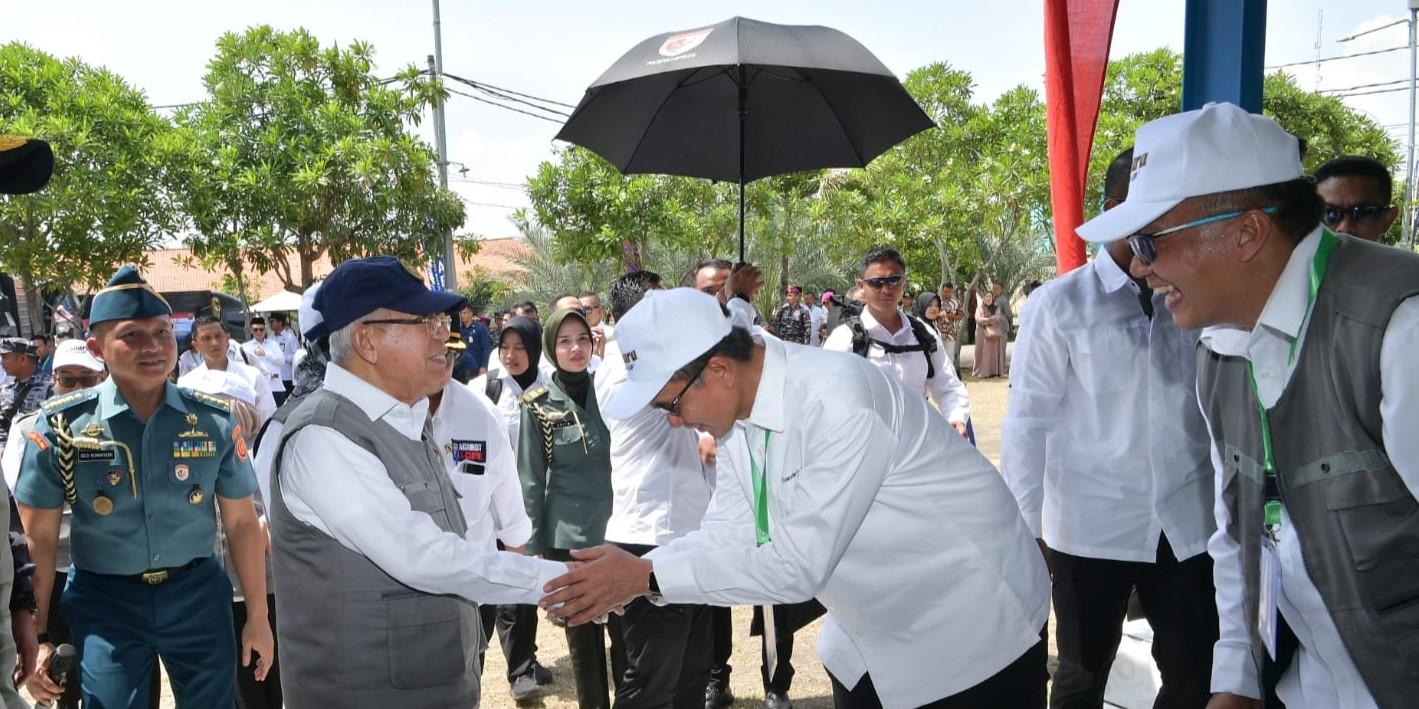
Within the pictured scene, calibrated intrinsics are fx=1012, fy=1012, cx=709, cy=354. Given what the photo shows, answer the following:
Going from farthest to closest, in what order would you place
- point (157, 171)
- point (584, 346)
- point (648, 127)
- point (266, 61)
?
point (266, 61) < point (157, 171) < point (648, 127) < point (584, 346)

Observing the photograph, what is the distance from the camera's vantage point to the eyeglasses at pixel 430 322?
262 centimetres

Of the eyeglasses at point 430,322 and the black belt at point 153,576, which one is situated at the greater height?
the eyeglasses at point 430,322

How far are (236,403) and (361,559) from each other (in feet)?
10.7

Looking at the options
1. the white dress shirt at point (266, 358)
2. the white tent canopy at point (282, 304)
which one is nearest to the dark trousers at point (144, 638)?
the white dress shirt at point (266, 358)

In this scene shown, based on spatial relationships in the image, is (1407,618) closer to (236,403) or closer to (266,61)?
(236,403)

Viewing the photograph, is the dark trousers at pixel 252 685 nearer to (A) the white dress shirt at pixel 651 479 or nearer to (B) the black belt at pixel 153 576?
(B) the black belt at pixel 153 576

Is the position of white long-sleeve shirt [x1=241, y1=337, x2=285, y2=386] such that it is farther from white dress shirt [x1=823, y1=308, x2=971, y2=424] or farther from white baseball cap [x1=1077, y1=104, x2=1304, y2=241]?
white baseball cap [x1=1077, y1=104, x2=1304, y2=241]

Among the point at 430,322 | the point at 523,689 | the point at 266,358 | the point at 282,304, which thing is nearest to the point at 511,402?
the point at 523,689

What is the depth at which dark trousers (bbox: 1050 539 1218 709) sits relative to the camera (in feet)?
10.9

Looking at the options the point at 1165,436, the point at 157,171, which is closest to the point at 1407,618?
the point at 1165,436

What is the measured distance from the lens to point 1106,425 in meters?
3.47

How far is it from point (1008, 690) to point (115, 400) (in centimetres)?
311

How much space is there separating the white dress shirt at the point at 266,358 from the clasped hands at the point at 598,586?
34.4 feet

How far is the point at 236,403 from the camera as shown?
5.27 meters
